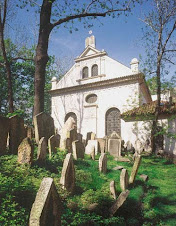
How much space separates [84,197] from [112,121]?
14835 millimetres

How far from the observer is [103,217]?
3.99m

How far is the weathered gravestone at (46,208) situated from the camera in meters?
2.18

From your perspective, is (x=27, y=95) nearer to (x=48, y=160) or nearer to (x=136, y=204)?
(x=48, y=160)

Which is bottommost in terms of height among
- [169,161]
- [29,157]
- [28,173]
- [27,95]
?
[169,161]

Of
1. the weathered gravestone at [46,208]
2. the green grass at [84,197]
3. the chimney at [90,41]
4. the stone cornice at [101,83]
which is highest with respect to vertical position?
the chimney at [90,41]

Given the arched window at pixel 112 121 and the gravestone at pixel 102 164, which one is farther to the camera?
the arched window at pixel 112 121

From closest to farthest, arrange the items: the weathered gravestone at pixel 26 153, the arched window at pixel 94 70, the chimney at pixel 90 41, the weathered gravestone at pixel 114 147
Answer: the weathered gravestone at pixel 26 153
the weathered gravestone at pixel 114 147
the arched window at pixel 94 70
the chimney at pixel 90 41

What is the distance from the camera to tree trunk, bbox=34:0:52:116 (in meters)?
9.66

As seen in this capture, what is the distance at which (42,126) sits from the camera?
7395 mm

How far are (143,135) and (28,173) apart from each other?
13082mm

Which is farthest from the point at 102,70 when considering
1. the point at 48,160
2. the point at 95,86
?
the point at 48,160

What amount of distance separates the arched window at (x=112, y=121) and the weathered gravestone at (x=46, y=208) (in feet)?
53.2

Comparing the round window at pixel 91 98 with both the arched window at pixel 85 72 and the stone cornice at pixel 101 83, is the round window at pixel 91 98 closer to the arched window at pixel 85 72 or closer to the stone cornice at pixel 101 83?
the stone cornice at pixel 101 83

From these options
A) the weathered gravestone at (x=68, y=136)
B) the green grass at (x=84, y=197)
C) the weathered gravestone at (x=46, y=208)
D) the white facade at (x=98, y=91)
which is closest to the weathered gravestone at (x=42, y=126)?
the weathered gravestone at (x=68, y=136)
